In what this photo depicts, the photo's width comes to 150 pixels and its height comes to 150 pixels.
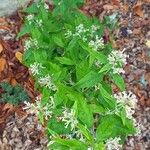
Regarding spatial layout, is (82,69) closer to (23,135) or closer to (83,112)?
(83,112)

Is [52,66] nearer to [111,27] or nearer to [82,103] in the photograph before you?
[82,103]

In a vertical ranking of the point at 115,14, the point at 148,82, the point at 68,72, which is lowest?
the point at 148,82

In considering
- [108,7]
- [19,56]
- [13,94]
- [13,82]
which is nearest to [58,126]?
[13,94]

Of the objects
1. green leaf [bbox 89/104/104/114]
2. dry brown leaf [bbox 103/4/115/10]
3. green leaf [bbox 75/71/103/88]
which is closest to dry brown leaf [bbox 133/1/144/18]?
dry brown leaf [bbox 103/4/115/10]

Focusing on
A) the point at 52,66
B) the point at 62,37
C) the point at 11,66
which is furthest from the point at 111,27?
the point at 52,66

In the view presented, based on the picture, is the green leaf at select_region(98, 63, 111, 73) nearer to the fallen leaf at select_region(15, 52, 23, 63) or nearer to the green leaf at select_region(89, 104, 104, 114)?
the green leaf at select_region(89, 104, 104, 114)

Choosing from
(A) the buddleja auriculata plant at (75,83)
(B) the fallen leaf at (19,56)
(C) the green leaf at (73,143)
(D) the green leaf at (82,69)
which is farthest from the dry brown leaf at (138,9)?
(C) the green leaf at (73,143)

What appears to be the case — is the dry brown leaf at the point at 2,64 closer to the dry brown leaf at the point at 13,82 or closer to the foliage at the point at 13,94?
the dry brown leaf at the point at 13,82
